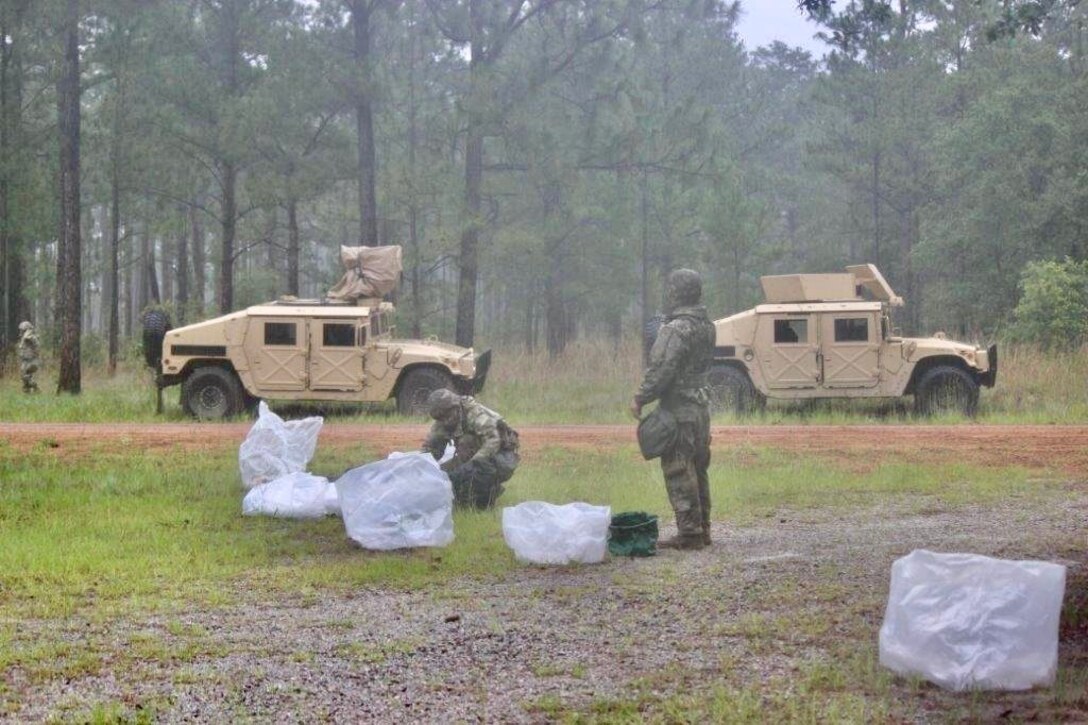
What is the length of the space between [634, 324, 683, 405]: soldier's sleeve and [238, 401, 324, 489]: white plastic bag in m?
3.59

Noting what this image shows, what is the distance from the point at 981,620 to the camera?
5.61 m

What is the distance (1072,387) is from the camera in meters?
20.0

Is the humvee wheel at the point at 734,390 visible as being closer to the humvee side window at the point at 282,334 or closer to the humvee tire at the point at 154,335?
the humvee side window at the point at 282,334

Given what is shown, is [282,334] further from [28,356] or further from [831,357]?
[28,356]

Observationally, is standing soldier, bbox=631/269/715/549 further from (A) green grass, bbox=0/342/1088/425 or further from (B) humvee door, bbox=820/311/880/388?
(B) humvee door, bbox=820/311/880/388

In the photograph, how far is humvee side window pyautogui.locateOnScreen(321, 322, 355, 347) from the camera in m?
17.9

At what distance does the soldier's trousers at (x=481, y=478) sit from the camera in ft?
34.0

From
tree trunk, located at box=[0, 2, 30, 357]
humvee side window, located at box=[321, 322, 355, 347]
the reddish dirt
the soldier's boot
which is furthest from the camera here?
tree trunk, located at box=[0, 2, 30, 357]

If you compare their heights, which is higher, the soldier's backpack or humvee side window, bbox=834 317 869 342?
humvee side window, bbox=834 317 869 342

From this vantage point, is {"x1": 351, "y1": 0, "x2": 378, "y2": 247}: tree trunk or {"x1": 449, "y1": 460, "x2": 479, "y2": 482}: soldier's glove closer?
{"x1": 449, "y1": 460, "x2": 479, "y2": 482}: soldier's glove

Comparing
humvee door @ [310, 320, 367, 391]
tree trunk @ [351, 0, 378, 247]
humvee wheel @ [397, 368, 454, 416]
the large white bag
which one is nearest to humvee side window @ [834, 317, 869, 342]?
humvee wheel @ [397, 368, 454, 416]

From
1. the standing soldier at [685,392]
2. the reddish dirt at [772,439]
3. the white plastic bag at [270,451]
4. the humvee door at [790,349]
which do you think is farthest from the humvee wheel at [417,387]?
the standing soldier at [685,392]

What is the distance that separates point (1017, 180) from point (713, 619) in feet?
87.7

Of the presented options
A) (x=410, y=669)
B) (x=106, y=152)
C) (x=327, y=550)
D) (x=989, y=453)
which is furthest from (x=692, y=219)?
(x=410, y=669)
